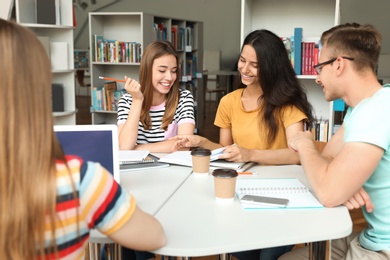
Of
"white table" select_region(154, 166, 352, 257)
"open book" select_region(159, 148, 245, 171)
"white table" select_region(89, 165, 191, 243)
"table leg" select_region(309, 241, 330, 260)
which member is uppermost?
"open book" select_region(159, 148, 245, 171)

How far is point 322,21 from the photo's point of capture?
3.62 meters

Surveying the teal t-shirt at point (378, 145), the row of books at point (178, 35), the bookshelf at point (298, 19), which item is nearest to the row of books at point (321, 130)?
the bookshelf at point (298, 19)

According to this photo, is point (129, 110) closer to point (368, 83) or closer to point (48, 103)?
point (368, 83)

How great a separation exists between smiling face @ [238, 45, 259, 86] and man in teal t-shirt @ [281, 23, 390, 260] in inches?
26.5

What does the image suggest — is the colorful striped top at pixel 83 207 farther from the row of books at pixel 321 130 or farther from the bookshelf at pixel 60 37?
the bookshelf at pixel 60 37

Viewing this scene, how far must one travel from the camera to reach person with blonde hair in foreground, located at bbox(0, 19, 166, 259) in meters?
0.83

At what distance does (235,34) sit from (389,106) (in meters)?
9.08

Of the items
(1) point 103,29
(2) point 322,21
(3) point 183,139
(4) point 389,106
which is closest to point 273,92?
(3) point 183,139

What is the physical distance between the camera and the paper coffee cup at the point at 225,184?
150 cm

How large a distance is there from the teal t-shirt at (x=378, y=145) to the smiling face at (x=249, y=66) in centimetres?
93

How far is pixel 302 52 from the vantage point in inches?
138

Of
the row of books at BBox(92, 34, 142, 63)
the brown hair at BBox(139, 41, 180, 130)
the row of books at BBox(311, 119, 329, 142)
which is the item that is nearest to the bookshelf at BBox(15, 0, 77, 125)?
the row of books at BBox(92, 34, 142, 63)

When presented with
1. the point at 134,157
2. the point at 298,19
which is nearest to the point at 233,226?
the point at 134,157

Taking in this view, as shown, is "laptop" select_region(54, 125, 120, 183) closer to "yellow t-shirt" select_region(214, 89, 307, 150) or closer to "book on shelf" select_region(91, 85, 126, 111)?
"yellow t-shirt" select_region(214, 89, 307, 150)
